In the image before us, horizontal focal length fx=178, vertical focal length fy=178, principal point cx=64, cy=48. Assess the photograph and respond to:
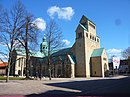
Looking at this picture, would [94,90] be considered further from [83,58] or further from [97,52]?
[97,52]

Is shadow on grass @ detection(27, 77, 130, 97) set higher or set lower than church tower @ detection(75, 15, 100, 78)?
lower

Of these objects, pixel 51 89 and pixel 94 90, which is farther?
pixel 51 89

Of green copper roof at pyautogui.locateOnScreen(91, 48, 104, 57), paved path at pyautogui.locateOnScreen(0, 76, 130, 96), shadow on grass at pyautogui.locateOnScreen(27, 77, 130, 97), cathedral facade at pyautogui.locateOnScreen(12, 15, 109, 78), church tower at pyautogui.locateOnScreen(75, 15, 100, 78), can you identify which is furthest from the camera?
green copper roof at pyautogui.locateOnScreen(91, 48, 104, 57)

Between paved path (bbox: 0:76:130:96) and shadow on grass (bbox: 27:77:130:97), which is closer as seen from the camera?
shadow on grass (bbox: 27:77:130:97)

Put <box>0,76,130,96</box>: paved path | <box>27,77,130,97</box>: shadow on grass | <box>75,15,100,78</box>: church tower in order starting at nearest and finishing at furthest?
1. <box>27,77,130,97</box>: shadow on grass
2. <box>0,76,130,96</box>: paved path
3. <box>75,15,100,78</box>: church tower

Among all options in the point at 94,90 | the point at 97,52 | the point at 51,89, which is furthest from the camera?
the point at 97,52

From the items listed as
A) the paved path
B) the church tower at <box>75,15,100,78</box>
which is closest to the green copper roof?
the church tower at <box>75,15,100,78</box>

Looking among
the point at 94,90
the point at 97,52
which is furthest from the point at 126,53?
the point at 94,90

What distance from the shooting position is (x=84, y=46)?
68.6 meters

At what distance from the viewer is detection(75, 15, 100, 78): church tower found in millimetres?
68000

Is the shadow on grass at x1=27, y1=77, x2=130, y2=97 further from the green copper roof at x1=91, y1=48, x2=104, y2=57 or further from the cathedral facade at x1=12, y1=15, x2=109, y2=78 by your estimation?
the green copper roof at x1=91, y1=48, x2=104, y2=57

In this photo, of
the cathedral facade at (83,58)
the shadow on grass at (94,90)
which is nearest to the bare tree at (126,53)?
the cathedral facade at (83,58)

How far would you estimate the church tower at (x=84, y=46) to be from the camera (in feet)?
223

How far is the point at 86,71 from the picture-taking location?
6700 cm
